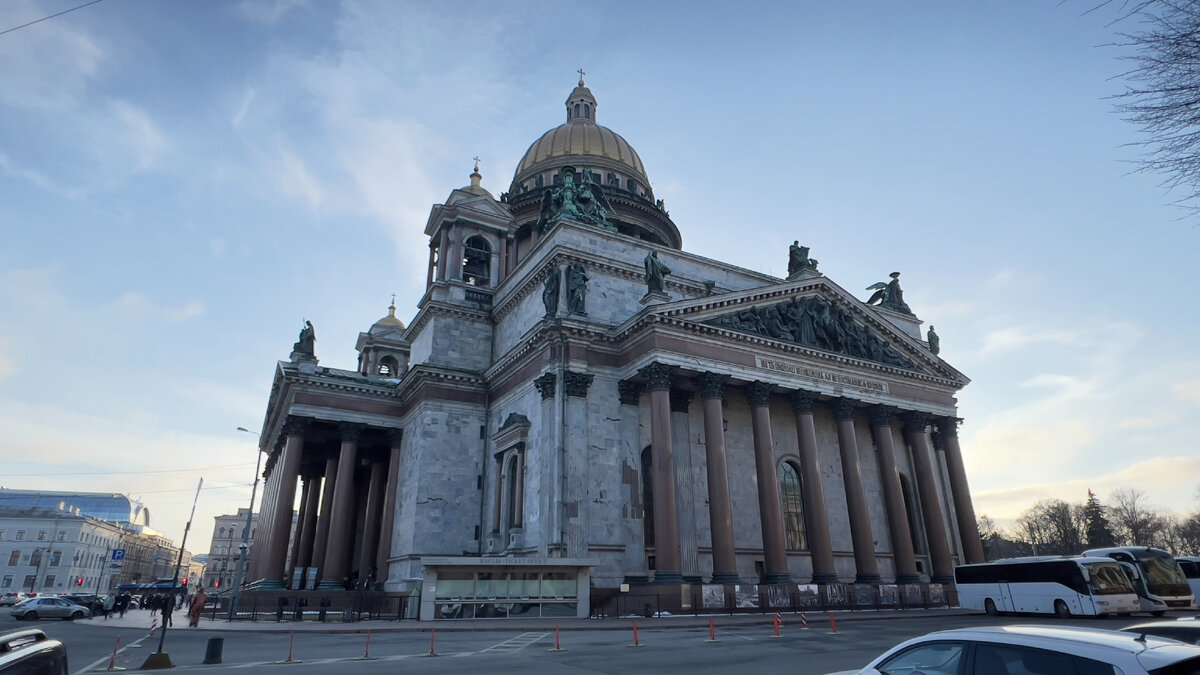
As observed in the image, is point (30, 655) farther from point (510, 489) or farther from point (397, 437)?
point (397, 437)

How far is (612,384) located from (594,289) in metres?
5.70

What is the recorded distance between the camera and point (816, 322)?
112 ft

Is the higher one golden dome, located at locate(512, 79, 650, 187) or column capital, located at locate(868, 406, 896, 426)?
golden dome, located at locate(512, 79, 650, 187)

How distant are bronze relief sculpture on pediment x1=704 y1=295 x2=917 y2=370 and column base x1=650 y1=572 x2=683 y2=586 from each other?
11.0 meters

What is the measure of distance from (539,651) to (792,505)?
21.5 m

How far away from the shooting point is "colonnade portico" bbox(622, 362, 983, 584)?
2711 cm

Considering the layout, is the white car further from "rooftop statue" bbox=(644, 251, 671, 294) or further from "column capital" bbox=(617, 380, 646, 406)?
"rooftop statue" bbox=(644, 251, 671, 294)

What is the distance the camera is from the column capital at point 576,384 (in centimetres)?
2961

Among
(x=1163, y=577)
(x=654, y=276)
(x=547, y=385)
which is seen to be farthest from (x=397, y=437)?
(x=1163, y=577)

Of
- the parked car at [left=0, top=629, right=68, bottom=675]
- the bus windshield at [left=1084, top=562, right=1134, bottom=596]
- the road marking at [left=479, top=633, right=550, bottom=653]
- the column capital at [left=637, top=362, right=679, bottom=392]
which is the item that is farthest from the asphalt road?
the column capital at [left=637, top=362, right=679, bottom=392]

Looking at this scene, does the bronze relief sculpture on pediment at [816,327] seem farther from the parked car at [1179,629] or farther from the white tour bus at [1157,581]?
the parked car at [1179,629]

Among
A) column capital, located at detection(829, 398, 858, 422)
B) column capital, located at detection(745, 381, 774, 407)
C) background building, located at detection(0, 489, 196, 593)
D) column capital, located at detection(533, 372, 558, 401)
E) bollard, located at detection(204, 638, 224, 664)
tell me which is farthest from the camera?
background building, located at detection(0, 489, 196, 593)

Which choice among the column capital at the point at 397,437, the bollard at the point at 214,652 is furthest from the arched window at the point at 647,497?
the bollard at the point at 214,652

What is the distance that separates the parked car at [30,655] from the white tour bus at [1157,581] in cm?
3072
